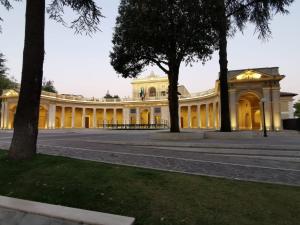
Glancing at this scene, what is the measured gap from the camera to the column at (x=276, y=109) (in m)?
26.7

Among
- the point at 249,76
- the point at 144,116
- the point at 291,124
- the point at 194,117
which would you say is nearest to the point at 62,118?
the point at 144,116

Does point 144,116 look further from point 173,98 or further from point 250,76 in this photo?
point 173,98

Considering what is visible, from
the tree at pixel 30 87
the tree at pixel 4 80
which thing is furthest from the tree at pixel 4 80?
the tree at pixel 30 87

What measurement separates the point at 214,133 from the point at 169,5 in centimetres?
853

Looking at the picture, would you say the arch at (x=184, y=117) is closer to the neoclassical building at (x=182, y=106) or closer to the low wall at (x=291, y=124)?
the neoclassical building at (x=182, y=106)

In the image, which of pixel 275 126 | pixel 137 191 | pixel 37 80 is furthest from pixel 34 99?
pixel 275 126

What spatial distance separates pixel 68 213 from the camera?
10.2ft

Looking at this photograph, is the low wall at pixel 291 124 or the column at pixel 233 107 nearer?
the low wall at pixel 291 124

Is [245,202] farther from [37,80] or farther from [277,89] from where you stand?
[277,89]

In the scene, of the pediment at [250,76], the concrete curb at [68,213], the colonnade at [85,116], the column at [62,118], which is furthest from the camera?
the colonnade at [85,116]

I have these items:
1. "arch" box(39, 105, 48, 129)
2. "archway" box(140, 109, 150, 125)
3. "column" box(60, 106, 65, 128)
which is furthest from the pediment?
"column" box(60, 106, 65, 128)

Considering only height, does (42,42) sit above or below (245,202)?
above

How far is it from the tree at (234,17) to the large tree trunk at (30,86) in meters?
9.06

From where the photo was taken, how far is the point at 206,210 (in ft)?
10.7
